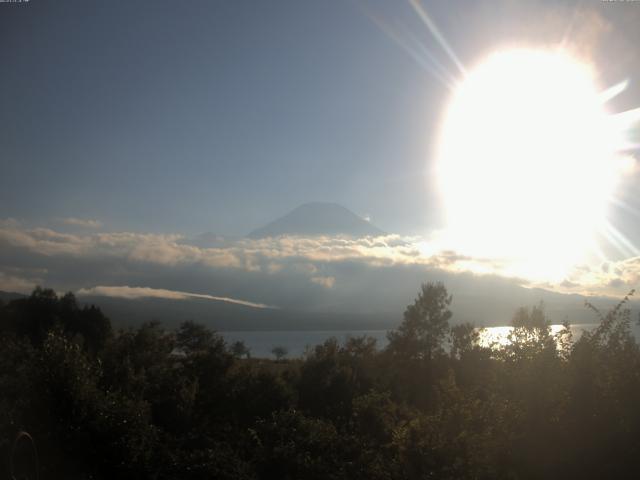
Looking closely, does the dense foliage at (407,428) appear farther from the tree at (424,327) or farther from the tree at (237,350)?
the tree at (424,327)

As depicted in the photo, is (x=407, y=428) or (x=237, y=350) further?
(x=237, y=350)

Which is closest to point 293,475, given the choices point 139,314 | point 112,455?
point 112,455

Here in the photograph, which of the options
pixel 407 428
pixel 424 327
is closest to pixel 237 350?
pixel 424 327

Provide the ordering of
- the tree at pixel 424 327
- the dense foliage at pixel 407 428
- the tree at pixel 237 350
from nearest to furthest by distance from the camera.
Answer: the dense foliage at pixel 407 428
the tree at pixel 237 350
the tree at pixel 424 327

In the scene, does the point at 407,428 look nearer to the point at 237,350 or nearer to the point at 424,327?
the point at 237,350

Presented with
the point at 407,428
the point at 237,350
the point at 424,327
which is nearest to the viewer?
the point at 407,428

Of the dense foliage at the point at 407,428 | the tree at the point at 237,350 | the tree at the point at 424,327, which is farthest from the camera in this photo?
the tree at the point at 424,327

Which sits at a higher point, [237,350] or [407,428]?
[407,428]

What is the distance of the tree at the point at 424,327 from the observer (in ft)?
156

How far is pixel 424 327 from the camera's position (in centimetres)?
4972

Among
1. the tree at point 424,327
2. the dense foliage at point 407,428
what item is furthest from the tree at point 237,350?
the dense foliage at point 407,428

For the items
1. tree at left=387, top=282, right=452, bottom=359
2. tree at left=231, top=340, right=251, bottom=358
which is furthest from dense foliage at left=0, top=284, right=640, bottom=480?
tree at left=387, top=282, right=452, bottom=359

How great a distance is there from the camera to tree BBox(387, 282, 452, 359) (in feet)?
156

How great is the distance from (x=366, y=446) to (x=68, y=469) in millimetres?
5727
